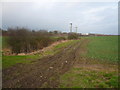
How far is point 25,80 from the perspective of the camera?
16.9ft

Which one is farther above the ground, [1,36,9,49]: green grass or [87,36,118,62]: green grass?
[1,36,9,49]: green grass

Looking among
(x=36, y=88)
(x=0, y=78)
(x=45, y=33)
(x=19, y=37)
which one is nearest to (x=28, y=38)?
(x=19, y=37)

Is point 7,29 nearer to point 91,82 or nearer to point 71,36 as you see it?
point 91,82

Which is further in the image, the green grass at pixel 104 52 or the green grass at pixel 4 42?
the green grass at pixel 4 42

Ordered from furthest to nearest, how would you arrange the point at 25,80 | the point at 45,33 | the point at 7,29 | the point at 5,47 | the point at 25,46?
the point at 45,33
the point at 25,46
the point at 5,47
the point at 7,29
the point at 25,80

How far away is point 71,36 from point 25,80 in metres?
45.8

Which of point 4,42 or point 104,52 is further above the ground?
point 4,42

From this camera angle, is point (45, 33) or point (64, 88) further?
point (45, 33)

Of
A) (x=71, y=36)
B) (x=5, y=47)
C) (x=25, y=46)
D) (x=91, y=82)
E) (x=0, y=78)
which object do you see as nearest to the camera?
(x=91, y=82)

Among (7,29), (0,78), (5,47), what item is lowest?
(0,78)

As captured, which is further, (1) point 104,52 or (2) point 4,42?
(2) point 4,42

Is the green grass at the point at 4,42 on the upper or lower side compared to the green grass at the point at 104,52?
upper

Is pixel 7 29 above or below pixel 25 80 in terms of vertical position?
above

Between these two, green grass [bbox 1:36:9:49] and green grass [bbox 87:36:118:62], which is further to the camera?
green grass [bbox 1:36:9:49]
